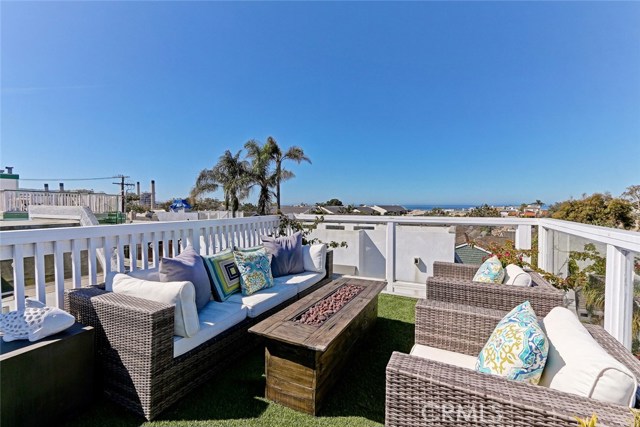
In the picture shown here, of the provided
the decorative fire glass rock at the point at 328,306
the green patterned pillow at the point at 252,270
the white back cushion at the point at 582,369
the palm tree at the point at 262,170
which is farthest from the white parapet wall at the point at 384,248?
the palm tree at the point at 262,170

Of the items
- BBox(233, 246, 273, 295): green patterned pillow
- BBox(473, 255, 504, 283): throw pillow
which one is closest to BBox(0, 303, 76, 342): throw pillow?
BBox(233, 246, 273, 295): green patterned pillow

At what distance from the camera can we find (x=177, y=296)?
6.25 ft

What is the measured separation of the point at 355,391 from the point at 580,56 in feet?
32.1

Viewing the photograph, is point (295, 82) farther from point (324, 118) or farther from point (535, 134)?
point (535, 134)

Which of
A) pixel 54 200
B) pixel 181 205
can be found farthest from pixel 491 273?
pixel 181 205

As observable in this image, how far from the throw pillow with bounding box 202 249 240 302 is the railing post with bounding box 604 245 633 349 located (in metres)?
3.16

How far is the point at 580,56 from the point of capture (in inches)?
Answer: 280

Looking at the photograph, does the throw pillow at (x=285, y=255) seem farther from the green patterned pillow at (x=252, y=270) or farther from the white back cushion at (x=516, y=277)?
the white back cushion at (x=516, y=277)

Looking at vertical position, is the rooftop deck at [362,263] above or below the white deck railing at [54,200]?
below

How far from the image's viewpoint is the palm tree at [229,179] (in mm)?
10788

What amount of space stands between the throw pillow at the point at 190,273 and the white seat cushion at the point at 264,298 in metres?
0.31

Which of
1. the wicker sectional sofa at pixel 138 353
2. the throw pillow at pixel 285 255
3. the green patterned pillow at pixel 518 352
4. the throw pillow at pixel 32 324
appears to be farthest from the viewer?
the throw pillow at pixel 285 255

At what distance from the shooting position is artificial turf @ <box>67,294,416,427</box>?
5.70ft

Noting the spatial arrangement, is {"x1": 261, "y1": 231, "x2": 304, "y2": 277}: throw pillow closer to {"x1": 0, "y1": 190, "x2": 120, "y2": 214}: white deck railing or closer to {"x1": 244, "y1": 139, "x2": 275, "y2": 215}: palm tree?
{"x1": 244, "y1": 139, "x2": 275, "y2": 215}: palm tree
